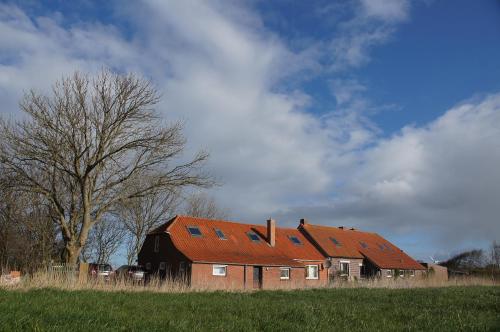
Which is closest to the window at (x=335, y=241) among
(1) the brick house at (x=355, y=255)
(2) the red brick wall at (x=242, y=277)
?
(1) the brick house at (x=355, y=255)

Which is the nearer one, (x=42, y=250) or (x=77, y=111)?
(x=77, y=111)

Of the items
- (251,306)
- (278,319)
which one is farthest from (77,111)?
(278,319)

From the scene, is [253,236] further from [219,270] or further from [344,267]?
[344,267]

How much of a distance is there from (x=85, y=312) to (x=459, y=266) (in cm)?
6260

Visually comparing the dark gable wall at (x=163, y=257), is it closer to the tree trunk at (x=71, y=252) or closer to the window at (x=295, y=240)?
the tree trunk at (x=71, y=252)

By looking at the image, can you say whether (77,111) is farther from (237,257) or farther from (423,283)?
(423,283)

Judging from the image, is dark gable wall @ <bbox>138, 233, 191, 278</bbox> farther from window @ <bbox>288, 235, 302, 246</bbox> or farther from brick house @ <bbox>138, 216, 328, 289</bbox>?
window @ <bbox>288, 235, 302, 246</bbox>

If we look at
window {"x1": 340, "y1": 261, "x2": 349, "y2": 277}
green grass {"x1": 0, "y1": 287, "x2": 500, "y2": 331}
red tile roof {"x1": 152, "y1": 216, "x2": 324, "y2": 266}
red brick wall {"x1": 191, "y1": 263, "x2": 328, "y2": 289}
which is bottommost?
green grass {"x1": 0, "y1": 287, "x2": 500, "y2": 331}

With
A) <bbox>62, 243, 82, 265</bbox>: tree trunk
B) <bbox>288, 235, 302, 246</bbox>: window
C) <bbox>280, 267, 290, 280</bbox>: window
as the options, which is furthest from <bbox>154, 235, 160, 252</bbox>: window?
<bbox>288, 235, 302, 246</bbox>: window

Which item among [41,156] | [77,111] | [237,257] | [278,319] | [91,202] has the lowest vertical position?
[278,319]

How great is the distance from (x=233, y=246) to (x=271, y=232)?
5011 millimetres

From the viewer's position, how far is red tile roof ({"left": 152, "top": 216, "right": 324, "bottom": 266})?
37719 mm

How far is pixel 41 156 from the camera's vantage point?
84.9 ft

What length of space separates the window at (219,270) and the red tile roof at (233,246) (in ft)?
1.90
